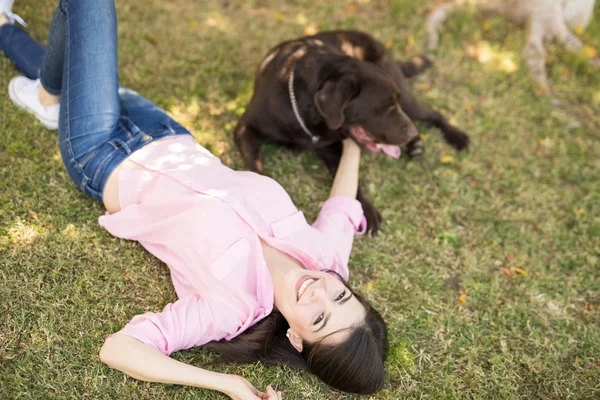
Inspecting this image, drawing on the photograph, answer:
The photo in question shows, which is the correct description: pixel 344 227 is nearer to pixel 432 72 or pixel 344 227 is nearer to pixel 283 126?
pixel 283 126

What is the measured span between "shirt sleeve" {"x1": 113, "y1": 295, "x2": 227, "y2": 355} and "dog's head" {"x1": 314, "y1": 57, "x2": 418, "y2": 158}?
1530mm

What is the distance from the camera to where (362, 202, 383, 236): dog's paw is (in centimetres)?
352

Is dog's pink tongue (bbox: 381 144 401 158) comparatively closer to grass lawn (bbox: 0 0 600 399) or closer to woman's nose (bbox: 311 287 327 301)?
grass lawn (bbox: 0 0 600 399)

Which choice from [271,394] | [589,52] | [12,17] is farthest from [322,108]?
[589,52]

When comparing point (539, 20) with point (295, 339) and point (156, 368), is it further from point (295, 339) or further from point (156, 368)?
point (156, 368)

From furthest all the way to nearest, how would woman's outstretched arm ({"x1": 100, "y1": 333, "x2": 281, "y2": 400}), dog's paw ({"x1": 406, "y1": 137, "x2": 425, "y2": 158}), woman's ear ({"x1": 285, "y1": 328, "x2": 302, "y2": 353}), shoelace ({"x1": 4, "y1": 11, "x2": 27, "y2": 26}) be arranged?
dog's paw ({"x1": 406, "y1": 137, "x2": 425, "y2": 158}) → shoelace ({"x1": 4, "y1": 11, "x2": 27, "y2": 26}) → woman's ear ({"x1": 285, "y1": 328, "x2": 302, "y2": 353}) → woman's outstretched arm ({"x1": 100, "y1": 333, "x2": 281, "y2": 400})

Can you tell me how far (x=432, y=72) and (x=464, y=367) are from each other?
9.68 ft

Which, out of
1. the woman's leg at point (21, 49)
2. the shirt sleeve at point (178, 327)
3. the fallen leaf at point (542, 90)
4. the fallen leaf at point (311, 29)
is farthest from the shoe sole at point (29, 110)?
the fallen leaf at point (542, 90)

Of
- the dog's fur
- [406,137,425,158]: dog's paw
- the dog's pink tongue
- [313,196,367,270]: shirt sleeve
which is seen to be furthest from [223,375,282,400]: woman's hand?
the dog's fur

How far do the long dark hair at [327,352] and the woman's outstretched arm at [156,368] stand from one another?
0.27 metres

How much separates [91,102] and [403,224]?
2155mm

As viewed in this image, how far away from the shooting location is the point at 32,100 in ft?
11.5

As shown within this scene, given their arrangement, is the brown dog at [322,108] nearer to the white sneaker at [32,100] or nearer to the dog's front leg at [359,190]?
the dog's front leg at [359,190]

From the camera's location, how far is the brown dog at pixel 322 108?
3.45 m
